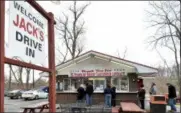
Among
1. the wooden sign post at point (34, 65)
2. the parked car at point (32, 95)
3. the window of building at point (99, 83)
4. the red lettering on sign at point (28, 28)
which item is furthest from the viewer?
the parked car at point (32, 95)

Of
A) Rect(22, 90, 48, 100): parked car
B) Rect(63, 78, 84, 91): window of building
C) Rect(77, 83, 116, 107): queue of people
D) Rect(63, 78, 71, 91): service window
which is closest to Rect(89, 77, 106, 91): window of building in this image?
Rect(63, 78, 84, 91): window of building

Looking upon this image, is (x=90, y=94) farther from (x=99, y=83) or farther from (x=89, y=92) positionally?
(x=99, y=83)

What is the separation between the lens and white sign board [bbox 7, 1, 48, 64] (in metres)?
3.36

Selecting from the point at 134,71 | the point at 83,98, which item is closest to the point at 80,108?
the point at 83,98

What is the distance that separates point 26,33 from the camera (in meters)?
3.78

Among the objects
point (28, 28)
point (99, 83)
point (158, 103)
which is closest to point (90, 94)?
point (99, 83)

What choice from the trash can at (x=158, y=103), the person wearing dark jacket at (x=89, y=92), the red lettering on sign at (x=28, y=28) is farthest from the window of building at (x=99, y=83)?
the red lettering on sign at (x=28, y=28)

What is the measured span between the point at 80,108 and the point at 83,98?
6.87m

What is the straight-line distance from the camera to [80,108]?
49.0 feet

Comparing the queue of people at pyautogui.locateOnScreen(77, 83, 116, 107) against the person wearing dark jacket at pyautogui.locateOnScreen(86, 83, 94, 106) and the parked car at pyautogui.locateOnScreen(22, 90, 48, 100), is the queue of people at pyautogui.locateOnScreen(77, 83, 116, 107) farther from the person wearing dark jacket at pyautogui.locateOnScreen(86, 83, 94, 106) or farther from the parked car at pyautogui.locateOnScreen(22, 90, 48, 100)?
the parked car at pyautogui.locateOnScreen(22, 90, 48, 100)

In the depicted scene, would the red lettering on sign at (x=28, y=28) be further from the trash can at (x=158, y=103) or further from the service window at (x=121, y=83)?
the service window at (x=121, y=83)

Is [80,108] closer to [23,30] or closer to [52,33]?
[52,33]

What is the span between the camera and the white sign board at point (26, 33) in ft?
11.0

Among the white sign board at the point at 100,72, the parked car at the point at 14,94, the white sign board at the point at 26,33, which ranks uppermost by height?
the white sign board at the point at 26,33
